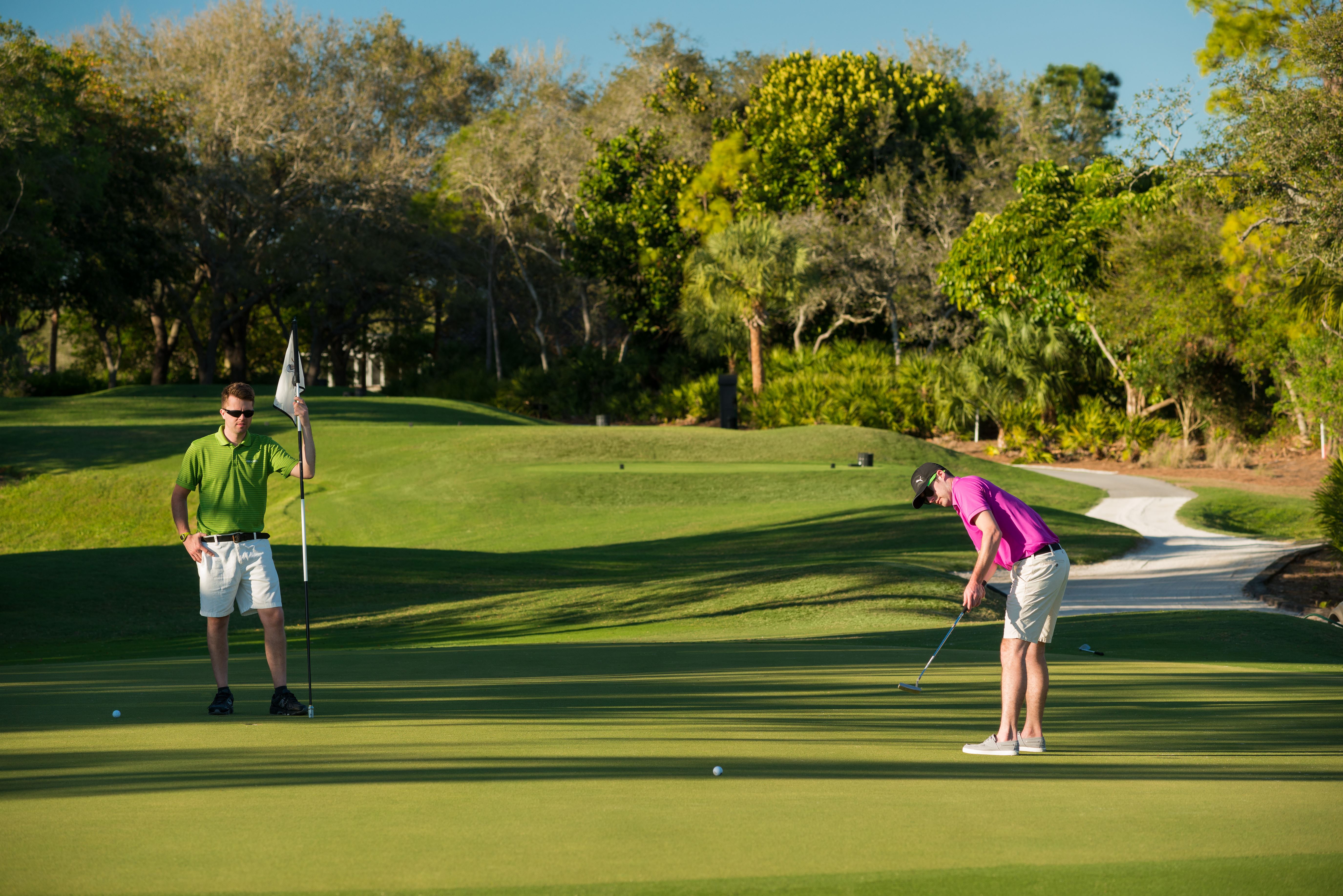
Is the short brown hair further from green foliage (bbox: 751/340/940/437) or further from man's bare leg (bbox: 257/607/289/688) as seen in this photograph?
green foliage (bbox: 751/340/940/437)

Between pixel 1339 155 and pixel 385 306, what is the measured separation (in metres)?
47.7

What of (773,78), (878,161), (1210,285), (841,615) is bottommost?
(841,615)

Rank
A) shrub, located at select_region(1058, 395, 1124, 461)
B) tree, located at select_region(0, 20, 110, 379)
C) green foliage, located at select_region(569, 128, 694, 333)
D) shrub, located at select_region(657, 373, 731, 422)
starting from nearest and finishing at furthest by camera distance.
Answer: tree, located at select_region(0, 20, 110, 379) < shrub, located at select_region(1058, 395, 1124, 461) < shrub, located at select_region(657, 373, 731, 422) < green foliage, located at select_region(569, 128, 694, 333)

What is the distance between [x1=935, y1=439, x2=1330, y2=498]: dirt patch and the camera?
3044 cm

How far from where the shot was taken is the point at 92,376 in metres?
65.8

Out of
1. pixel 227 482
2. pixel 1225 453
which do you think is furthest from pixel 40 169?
pixel 1225 453

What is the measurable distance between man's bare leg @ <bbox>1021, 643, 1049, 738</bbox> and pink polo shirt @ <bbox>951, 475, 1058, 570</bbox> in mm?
496

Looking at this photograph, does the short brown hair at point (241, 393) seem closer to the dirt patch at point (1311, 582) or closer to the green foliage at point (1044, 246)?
the dirt patch at point (1311, 582)

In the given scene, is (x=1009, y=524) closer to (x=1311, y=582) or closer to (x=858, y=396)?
(x=1311, y=582)

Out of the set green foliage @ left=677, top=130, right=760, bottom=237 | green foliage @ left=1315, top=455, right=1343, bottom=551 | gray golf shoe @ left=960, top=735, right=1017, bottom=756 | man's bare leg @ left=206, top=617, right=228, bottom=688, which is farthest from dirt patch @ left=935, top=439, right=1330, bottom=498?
man's bare leg @ left=206, top=617, right=228, bottom=688

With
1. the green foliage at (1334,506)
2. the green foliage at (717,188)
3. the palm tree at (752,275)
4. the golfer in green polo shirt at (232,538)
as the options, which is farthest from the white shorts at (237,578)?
the green foliage at (717,188)

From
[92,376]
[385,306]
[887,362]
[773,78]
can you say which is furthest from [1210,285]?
[92,376]

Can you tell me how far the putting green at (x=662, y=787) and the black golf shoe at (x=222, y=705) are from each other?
0.09m

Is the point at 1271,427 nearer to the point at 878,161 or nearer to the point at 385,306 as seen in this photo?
the point at 878,161
